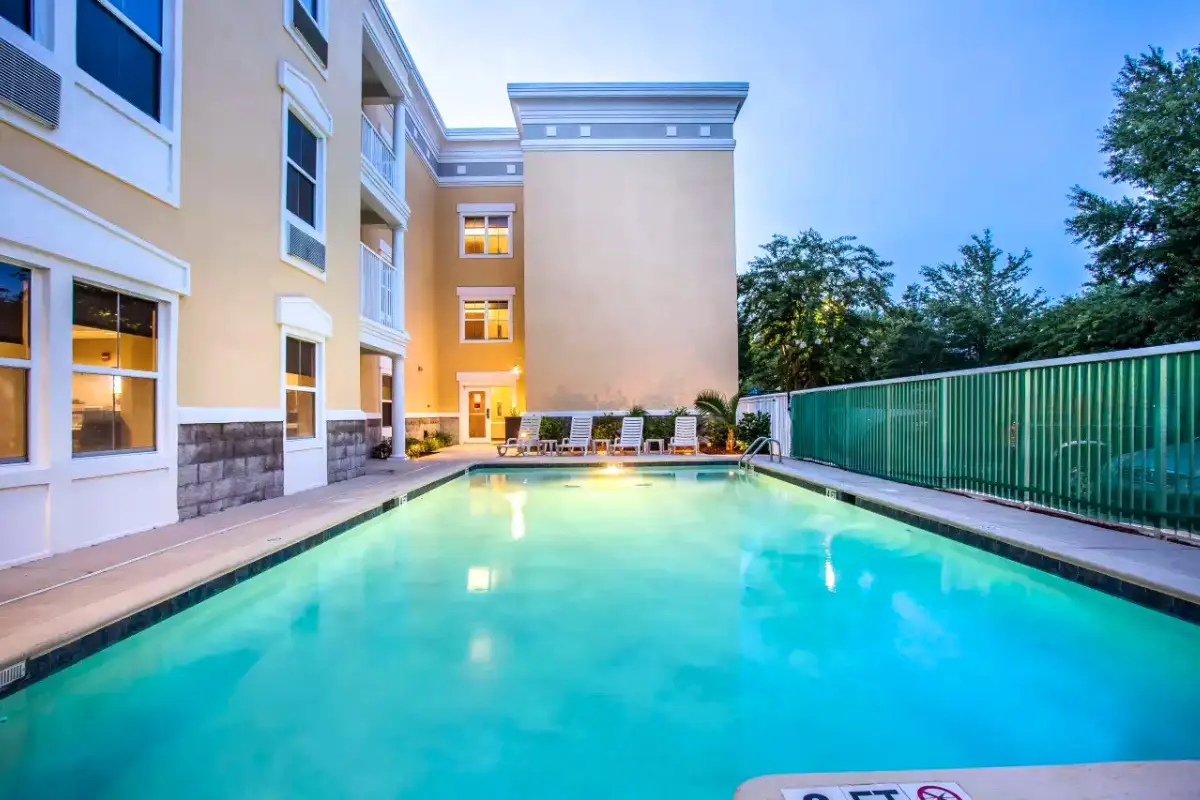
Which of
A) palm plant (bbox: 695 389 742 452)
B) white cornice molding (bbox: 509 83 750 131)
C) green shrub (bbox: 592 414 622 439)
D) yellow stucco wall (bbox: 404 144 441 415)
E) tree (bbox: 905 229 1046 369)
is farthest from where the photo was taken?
tree (bbox: 905 229 1046 369)

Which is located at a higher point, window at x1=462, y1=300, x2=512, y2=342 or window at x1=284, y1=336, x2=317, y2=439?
window at x1=462, y1=300, x2=512, y2=342

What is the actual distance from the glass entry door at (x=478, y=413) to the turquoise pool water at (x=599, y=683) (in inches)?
560

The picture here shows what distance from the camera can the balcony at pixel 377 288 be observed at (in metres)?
11.9

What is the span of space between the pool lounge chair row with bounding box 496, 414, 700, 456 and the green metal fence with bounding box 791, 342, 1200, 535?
6363mm

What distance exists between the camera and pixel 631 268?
60.9 feet

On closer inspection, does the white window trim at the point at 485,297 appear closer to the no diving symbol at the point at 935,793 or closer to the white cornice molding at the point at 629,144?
the white cornice molding at the point at 629,144

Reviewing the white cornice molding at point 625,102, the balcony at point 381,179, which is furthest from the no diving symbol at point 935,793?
the white cornice molding at point 625,102

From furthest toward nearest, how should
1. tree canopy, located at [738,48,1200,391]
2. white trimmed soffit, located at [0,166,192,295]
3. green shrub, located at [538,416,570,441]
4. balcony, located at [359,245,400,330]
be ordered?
1. green shrub, located at [538,416,570,441]
2. tree canopy, located at [738,48,1200,391]
3. balcony, located at [359,245,400,330]
4. white trimmed soffit, located at [0,166,192,295]

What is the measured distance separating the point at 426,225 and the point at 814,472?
13.1 metres

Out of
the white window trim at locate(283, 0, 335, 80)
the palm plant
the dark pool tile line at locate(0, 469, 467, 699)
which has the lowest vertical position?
the dark pool tile line at locate(0, 469, 467, 699)

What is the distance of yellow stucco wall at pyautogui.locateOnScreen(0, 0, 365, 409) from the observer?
5730mm

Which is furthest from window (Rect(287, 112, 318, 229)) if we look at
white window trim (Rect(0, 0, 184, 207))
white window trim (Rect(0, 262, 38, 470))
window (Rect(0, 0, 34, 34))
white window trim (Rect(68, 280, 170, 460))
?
white window trim (Rect(0, 262, 38, 470))

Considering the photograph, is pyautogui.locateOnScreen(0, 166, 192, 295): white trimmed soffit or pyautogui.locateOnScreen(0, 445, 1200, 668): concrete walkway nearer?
pyautogui.locateOnScreen(0, 445, 1200, 668): concrete walkway

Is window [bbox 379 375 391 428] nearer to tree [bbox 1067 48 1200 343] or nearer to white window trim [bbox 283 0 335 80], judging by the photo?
white window trim [bbox 283 0 335 80]
